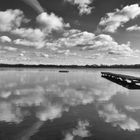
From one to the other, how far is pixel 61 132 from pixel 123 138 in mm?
1987

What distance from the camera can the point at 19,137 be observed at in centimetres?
523

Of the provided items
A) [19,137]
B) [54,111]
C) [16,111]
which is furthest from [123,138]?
[16,111]

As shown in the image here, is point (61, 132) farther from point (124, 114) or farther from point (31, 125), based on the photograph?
point (124, 114)

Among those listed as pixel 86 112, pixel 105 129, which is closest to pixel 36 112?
pixel 86 112

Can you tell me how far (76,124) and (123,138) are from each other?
1886 mm

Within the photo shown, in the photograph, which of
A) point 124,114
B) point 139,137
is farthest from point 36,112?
point 139,137

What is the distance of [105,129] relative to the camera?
6012 mm

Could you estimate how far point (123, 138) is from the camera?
530 centimetres

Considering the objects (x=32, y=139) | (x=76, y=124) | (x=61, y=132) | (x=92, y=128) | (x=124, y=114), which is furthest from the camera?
(x=124, y=114)

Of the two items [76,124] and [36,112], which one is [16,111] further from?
[76,124]

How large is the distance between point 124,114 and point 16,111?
522 centimetres

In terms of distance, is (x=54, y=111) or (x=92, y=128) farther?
(x=54, y=111)

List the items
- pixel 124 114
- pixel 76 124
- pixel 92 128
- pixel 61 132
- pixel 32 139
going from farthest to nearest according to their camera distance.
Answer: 1. pixel 124 114
2. pixel 76 124
3. pixel 92 128
4. pixel 61 132
5. pixel 32 139

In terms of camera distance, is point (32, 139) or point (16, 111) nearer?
point (32, 139)
